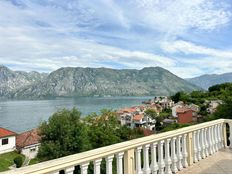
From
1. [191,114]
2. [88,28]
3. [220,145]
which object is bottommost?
[191,114]

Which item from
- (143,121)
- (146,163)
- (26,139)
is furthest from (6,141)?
(146,163)

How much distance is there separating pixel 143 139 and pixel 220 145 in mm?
2755

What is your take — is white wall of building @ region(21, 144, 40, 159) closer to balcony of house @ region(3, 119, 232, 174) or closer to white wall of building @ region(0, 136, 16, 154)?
white wall of building @ region(0, 136, 16, 154)

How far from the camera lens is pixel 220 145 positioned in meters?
4.60

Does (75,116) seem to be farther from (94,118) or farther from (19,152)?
(19,152)

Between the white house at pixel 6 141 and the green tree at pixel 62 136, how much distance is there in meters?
11.6

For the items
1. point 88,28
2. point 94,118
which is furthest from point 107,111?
point 88,28

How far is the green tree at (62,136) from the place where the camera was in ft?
67.7

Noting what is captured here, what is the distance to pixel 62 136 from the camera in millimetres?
21438

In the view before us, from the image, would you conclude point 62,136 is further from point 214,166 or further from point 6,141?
point 214,166

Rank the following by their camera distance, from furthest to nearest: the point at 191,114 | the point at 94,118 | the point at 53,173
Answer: the point at 191,114
the point at 94,118
the point at 53,173

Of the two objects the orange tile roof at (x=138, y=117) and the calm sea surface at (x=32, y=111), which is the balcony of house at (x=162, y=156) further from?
the orange tile roof at (x=138, y=117)

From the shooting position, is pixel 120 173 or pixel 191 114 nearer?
pixel 120 173

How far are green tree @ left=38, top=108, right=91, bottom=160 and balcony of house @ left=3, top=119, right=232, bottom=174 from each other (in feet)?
59.9
